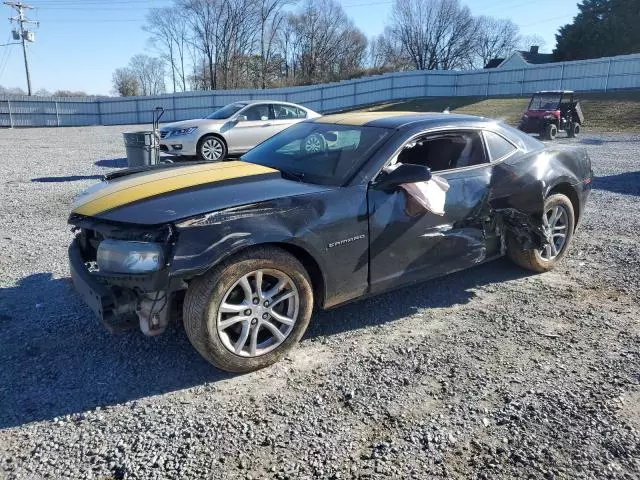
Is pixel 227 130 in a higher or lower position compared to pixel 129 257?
higher

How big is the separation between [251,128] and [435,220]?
9314 millimetres

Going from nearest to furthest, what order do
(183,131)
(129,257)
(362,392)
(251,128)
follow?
(129,257)
(362,392)
(183,131)
(251,128)

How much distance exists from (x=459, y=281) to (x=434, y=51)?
71.5 m

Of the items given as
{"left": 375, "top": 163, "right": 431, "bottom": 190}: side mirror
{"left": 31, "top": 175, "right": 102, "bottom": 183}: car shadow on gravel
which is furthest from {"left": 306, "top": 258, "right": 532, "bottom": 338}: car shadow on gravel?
{"left": 31, "top": 175, "right": 102, "bottom": 183}: car shadow on gravel

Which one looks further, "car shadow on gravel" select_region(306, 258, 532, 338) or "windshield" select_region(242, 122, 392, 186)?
"car shadow on gravel" select_region(306, 258, 532, 338)

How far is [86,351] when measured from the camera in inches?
133

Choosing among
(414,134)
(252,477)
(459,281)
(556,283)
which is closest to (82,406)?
(252,477)

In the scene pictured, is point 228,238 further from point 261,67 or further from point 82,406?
point 261,67

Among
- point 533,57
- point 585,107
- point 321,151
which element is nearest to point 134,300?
point 321,151

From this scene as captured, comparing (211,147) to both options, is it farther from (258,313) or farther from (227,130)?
(258,313)

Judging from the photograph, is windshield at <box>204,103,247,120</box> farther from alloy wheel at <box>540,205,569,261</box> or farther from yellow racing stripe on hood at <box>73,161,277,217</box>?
alloy wheel at <box>540,205,569,261</box>

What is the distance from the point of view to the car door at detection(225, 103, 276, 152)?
12.2m

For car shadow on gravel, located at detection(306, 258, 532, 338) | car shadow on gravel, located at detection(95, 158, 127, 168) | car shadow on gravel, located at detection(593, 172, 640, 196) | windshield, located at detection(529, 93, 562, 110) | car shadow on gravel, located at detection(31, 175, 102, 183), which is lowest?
car shadow on gravel, located at detection(306, 258, 532, 338)

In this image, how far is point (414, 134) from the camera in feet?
12.9
